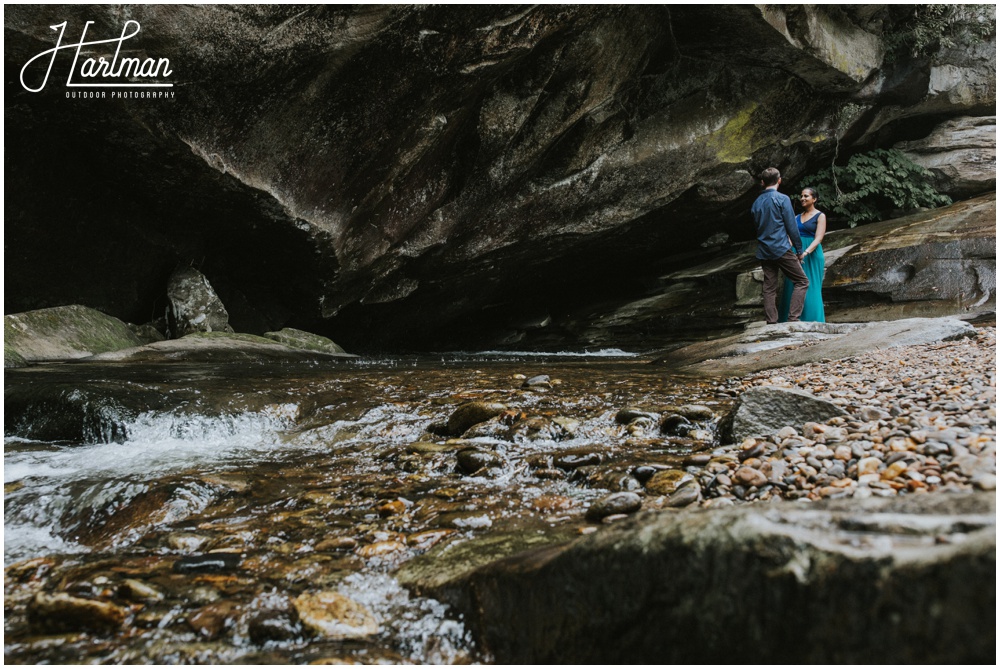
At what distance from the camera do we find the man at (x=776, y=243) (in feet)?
31.6

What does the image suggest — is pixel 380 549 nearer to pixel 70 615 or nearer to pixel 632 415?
pixel 70 615

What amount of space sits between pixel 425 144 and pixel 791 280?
6889 mm

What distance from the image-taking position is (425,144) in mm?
10891

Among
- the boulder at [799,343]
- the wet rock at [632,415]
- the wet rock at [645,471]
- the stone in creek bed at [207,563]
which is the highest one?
the boulder at [799,343]

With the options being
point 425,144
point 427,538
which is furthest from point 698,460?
point 425,144

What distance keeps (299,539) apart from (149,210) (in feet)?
32.7

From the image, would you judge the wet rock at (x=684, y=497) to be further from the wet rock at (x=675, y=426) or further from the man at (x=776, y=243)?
the man at (x=776, y=243)

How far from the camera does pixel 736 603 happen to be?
1749 mm

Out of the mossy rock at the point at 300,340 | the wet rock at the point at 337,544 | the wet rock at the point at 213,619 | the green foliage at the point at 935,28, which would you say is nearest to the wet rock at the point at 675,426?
the wet rock at the point at 337,544

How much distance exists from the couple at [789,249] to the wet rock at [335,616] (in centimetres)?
918

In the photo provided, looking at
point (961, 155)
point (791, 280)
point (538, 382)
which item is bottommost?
point (538, 382)

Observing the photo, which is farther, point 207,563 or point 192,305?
point 192,305

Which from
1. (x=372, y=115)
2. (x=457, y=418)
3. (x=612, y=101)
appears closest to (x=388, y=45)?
(x=372, y=115)

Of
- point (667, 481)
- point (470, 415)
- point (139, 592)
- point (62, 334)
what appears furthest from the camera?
point (62, 334)
